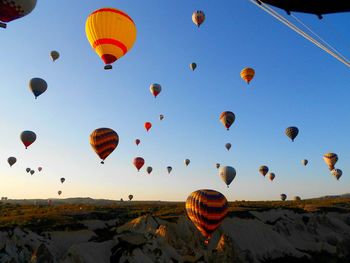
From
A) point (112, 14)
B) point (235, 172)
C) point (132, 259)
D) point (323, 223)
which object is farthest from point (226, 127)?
point (112, 14)

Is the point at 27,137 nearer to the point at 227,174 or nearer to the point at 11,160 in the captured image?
the point at 11,160

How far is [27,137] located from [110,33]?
98.2 ft

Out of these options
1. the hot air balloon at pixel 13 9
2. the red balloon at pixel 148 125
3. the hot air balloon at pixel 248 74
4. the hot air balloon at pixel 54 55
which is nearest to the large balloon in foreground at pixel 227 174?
the hot air balloon at pixel 248 74

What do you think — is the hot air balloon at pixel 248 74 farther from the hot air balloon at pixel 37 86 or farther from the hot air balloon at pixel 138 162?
the hot air balloon at pixel 37 86

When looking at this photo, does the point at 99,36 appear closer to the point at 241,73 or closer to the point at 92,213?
the point at 92,213

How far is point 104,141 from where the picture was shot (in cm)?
3734

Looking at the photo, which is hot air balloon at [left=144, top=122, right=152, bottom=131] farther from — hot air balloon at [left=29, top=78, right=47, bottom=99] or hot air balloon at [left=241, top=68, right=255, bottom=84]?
hot air balloon at [left=29, top=78, right=47, bottom=99]

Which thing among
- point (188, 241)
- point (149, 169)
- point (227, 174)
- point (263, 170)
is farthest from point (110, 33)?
point (149, 169)

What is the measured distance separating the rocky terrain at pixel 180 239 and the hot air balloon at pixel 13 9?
56.3ft

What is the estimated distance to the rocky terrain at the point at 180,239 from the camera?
2951 cm

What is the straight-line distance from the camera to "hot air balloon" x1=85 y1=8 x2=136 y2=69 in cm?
2428

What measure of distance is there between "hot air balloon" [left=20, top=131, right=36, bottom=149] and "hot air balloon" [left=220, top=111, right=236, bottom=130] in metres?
24.9

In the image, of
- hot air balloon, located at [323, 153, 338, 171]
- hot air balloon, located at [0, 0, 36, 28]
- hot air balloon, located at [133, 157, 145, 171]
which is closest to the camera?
hot air balloon, located at [0, 0, 36, 28]

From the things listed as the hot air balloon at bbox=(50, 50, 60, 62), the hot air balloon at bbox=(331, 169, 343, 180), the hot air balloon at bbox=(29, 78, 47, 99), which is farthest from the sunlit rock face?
the hot air balloon at bbox=(50, 50, 60, 62)
